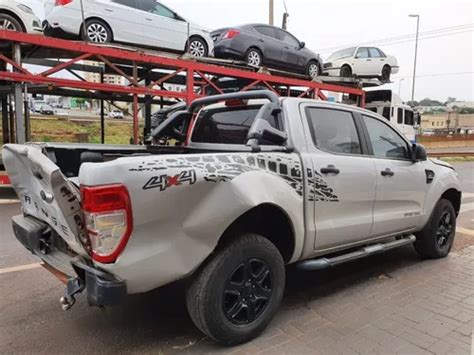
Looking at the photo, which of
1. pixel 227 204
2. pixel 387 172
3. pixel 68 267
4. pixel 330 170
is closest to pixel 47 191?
pixel 68 267

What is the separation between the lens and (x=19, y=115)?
27.5ft

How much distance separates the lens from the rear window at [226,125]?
3.63m

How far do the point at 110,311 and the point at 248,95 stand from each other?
2205 mm

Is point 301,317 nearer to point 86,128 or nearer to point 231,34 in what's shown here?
point 231,34

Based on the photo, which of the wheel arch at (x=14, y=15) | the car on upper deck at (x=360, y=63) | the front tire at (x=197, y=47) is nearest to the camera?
the wheel arch at (x=14, y=15)

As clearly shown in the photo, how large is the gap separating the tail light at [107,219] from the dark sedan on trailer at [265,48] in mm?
10184

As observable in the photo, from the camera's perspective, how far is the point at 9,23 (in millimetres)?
8508

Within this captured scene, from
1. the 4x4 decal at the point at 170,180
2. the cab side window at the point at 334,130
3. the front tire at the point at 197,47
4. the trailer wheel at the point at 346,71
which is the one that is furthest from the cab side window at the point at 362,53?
the 4x4 decal at the point at 170,180

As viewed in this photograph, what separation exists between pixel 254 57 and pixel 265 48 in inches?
20.8

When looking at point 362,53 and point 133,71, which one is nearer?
point 133,71

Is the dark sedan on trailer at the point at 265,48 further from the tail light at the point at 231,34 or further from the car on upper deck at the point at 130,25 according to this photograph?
the car on upper deck at the point at 130,25

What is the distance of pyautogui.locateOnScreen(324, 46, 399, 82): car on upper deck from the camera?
1652 cm

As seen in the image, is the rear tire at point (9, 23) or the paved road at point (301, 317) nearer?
the paved road at point (301, 317)

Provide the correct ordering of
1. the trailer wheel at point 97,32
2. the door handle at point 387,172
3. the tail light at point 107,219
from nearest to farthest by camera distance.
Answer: the tail light at point 107,219 → the door handle at point 387,172 → the trailer wheel at point 97,32
